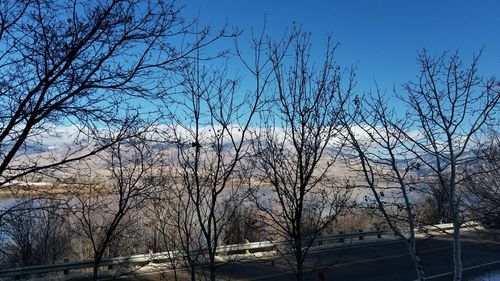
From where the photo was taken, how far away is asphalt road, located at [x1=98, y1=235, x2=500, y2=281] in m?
14.9

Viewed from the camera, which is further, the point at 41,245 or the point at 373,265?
the point at 41,245

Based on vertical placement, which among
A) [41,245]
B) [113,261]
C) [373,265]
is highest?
[41,245]

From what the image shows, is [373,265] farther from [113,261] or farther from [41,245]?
[41,245]

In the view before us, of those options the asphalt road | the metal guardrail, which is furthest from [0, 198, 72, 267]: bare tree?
the asphalt road

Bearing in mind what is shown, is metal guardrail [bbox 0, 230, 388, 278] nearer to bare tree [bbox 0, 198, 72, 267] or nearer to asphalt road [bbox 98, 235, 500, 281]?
asphalt road [bbox 98, 235, 500, 281]

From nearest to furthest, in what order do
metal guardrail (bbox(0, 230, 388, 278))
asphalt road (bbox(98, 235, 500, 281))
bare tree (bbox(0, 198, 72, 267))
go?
1. metal guardrail (bbox(0, 230, 388, 278))
2. asphalt road (bbox(98, 235, 500, 281))
3. bare tree (bbox(0, 198, 72, 267))

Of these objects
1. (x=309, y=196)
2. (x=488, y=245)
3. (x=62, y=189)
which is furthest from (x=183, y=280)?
(x=488, y=245)

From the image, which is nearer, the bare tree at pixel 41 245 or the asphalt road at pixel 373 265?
the asphalt road at pixel 373 265

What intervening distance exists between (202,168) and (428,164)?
301 centimetres

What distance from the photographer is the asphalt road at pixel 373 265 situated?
48.8ft

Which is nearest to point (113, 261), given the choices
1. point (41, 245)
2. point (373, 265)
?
point (41, 245)

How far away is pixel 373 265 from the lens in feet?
56.2

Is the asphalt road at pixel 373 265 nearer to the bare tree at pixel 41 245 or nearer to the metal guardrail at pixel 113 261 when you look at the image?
→ the metal guardrail at pixel 113 261

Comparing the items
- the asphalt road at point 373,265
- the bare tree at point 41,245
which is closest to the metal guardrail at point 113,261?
the asphalt road at point 373,265
